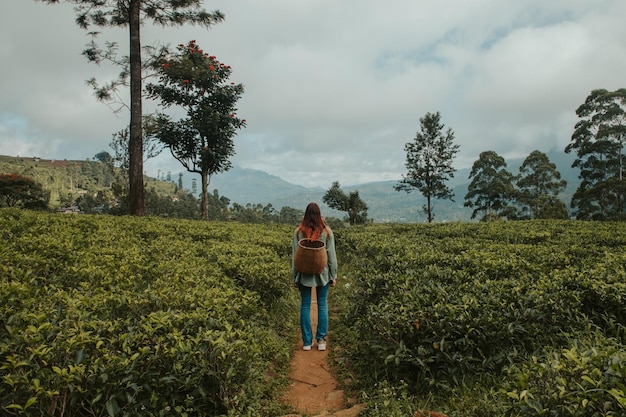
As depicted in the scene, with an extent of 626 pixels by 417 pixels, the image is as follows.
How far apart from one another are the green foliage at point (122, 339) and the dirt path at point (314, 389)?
9.1 inches

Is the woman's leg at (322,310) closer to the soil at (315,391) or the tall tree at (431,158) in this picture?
the soil at (315,391)

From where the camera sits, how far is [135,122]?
13.4 metres

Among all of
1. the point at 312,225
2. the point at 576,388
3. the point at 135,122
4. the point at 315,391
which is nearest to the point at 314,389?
the point at 315,391

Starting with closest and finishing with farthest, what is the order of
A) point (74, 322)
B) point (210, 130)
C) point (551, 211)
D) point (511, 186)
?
1. point (74, 322)
2. point (210, 130)
3. point (551, 211)
4. point (511, 186)

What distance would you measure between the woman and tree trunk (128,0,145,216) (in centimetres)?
985

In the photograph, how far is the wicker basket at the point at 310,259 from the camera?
5285 mm

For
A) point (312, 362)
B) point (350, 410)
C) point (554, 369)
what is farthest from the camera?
point (312, 362)

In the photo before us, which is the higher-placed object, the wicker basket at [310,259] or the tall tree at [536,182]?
the tall tree at [536,182]

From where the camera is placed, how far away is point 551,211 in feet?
126

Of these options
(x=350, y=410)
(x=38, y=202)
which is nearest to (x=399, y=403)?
(x=350, y=410)

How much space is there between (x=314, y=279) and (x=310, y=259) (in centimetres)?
34

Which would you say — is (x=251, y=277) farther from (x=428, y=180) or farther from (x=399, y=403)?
(x=428, y=180)

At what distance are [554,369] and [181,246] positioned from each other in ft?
20.9

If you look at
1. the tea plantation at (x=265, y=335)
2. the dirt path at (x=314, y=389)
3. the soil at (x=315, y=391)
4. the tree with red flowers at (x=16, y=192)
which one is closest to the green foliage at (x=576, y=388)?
the tea plantation at (x=265, y=335)
